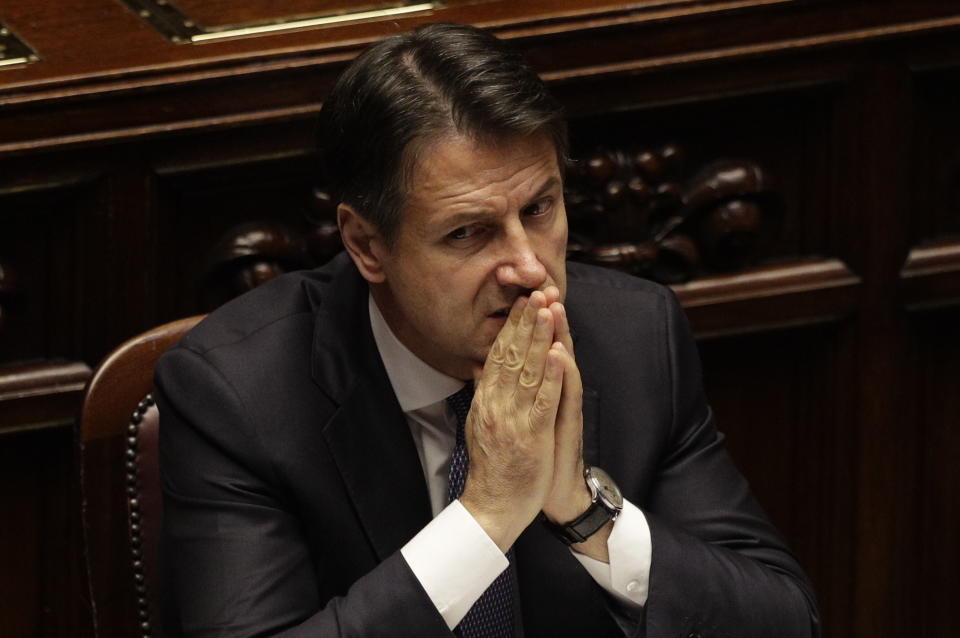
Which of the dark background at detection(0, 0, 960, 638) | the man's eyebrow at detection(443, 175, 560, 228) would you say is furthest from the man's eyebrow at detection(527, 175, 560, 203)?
the dark background at detection(0, 0, 960, 638)

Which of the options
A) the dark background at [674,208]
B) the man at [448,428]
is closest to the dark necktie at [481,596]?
the man at [448,428]

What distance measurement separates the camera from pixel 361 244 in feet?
6.47

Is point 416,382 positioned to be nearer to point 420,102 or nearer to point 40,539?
point 420,102

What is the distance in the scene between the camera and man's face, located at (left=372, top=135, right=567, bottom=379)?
72.1 inches

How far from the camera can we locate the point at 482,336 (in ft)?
6.23

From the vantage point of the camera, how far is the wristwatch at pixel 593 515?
6.23 ft

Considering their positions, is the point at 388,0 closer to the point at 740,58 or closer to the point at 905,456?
the point at 740,58

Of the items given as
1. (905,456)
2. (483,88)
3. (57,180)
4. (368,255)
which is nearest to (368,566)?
(368,255)

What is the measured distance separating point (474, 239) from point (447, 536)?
337 mm

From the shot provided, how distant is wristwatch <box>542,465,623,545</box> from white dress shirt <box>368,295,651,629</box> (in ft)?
0.05

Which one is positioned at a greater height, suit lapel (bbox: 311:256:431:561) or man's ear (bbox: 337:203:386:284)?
man's ear (bbox: 337:203:386:284)

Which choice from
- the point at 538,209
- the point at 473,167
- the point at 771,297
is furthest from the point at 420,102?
the point at 771,297

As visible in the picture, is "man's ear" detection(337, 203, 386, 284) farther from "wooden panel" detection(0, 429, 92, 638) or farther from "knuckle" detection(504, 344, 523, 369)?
"wooden panel" detection(0, 429, 92, 638)

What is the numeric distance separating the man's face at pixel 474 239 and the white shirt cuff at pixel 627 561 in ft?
0.83
